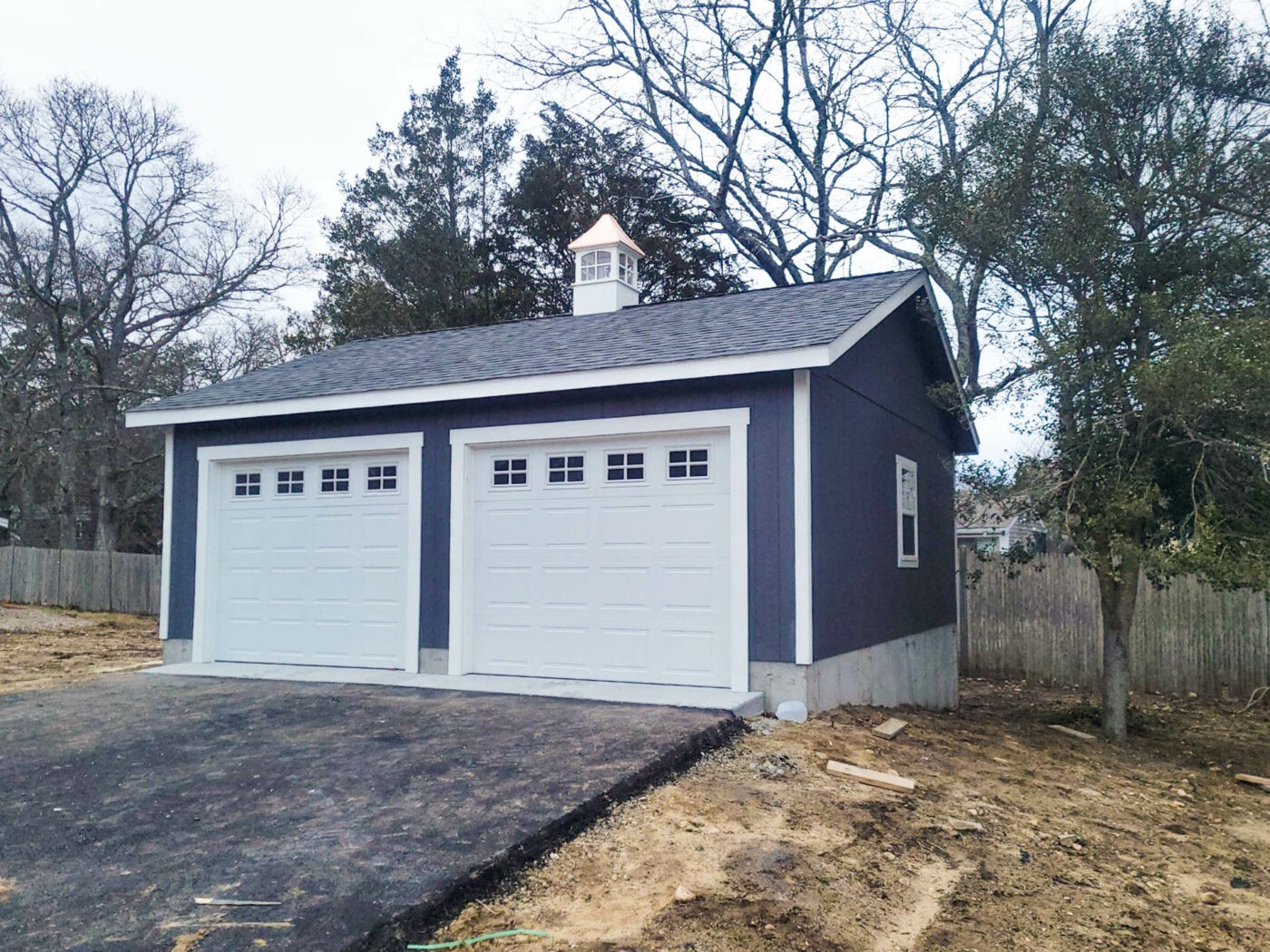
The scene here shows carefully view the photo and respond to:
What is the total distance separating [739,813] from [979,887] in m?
1.12

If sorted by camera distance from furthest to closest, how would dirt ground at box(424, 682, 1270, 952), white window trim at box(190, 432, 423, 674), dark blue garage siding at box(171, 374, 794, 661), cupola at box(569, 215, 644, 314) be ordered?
1. cupola at box(569, 215, 644, 314)
2. white window trim at box(190, 432, 423, 674)
3. dark blue garage siding at box(171, 374, 794, 661)
4. dirt ground at box(424, 682, 1270, 952)

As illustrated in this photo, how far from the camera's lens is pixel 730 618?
725 centimetres

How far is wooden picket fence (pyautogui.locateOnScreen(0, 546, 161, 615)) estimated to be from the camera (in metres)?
19.9

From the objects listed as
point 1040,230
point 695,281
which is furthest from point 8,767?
point 695,281

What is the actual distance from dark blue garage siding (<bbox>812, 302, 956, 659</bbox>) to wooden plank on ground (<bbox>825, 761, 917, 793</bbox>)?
1.48m

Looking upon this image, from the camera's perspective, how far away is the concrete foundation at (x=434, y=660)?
8.30m

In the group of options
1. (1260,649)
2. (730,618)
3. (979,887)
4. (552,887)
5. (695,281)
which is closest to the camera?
(552,887)

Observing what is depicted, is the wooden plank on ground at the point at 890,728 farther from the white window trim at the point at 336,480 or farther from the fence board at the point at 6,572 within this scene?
the fence board at the point at 6,572

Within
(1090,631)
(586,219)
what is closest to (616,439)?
(1090,631)

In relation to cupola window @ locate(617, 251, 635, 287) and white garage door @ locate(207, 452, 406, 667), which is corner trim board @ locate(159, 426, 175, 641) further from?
cupola window @ locate(617, 251, 635, 287)

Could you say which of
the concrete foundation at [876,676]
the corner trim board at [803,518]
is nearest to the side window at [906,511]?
the concrete foundation at [876,676]

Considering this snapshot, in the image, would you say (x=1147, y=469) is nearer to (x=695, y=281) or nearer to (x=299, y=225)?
(x=695, y=281)

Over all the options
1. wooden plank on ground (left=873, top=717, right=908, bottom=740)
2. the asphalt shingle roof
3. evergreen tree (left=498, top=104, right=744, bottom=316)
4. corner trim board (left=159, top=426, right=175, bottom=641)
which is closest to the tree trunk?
wooden plank on ground (left=873, top=717, right=908, bottom=740)

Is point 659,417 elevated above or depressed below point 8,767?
above
